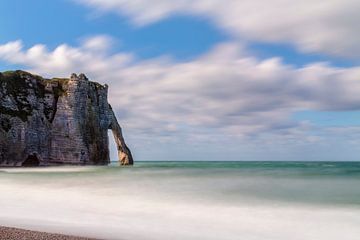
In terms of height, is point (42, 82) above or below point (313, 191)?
above

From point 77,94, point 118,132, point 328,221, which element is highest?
point 77,94

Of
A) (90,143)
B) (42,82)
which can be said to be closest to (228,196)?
(90,143)

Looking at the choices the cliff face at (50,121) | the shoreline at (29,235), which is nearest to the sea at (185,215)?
the shoreline at (29,235)

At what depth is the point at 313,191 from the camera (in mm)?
20344

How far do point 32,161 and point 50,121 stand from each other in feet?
21.5

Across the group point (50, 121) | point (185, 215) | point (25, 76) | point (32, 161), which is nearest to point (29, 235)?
point (185, 215)

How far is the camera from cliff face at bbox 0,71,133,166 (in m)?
55.5

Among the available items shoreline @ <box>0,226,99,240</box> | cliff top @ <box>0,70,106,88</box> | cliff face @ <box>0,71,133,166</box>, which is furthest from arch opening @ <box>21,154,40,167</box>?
shoreline @ <box>0,226,99,240</box>

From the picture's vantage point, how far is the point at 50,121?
60188 mm

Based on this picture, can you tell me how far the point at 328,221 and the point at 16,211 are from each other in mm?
9709

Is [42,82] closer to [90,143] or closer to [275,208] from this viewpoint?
[90,143]

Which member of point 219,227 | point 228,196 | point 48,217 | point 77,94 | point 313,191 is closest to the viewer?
point 219,227

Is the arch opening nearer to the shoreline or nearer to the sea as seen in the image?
the sea

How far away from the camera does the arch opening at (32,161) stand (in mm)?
57300
